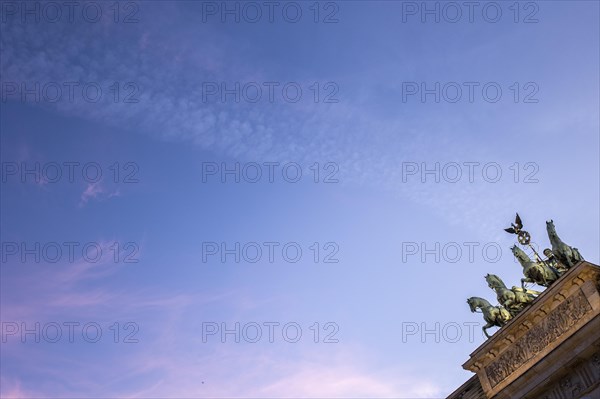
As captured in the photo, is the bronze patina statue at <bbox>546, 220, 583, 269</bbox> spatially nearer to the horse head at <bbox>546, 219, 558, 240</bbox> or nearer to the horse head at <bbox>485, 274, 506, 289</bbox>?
the horse head at <bbox>546, 219, 558, 240</bbox>

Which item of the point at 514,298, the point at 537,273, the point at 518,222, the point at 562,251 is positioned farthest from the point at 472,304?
the point at 562,251

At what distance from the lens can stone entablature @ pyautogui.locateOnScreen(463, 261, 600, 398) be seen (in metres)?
24.2

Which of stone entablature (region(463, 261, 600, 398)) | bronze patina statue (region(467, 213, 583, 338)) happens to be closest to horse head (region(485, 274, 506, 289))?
bronze patina statue (region(467, 213, 583, 338))

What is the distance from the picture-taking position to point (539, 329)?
1021 inches

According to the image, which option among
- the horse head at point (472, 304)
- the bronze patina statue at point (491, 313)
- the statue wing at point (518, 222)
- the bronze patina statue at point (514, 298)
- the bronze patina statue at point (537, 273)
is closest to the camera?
the bronze patina statue at point (537, 273)

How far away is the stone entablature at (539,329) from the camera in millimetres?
24250

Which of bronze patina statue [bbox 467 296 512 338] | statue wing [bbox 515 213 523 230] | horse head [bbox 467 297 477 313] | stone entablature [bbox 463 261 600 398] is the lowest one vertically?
stone entablature [bbox 463 261 600 398]

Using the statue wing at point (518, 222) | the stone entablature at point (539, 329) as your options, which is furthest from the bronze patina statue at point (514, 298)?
the statue wing at point (518, 222)

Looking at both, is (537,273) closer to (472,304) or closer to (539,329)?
(539,329)

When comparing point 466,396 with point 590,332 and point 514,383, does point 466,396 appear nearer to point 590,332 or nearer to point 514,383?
point 514,383

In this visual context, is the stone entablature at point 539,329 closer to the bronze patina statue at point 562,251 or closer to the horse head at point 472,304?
the bronze patina statue at point 562,251

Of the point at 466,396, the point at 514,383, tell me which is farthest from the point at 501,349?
the point at 466,396

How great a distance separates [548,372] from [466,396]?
20.2ft

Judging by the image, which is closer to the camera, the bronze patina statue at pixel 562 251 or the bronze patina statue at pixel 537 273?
the bronze patina statue at pixel 562 251
